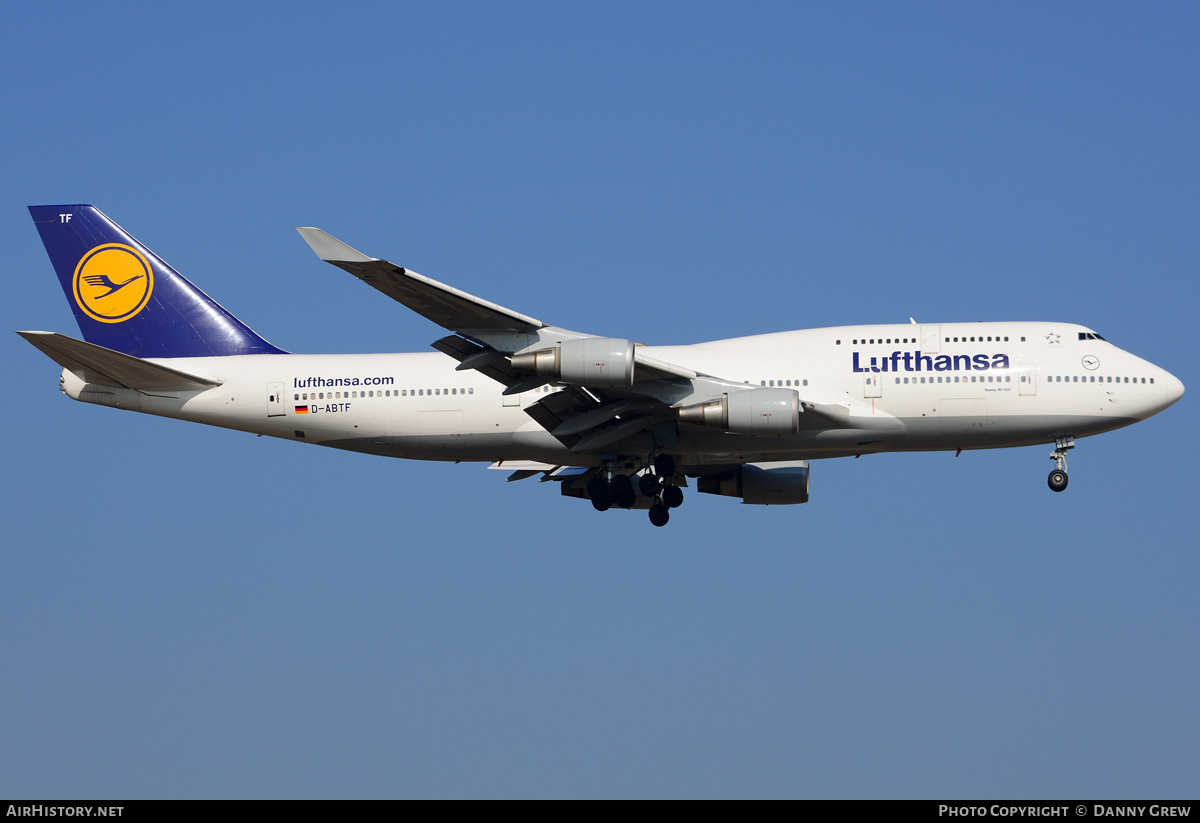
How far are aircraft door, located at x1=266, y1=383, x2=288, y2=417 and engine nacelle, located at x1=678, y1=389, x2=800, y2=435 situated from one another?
38.5 ft

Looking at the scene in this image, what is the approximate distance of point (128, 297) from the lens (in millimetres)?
40250

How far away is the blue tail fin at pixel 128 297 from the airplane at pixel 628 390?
0.27 feet

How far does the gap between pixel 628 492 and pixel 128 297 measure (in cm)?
1582

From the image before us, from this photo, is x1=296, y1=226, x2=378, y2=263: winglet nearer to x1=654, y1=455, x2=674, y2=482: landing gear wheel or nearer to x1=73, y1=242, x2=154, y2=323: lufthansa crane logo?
x1=654, y1=455, x2=674, y2=482: landing gear wheel

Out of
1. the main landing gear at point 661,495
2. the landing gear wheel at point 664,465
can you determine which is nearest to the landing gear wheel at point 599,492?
the main landing gear at point 661,495

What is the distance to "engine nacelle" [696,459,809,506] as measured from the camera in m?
41.4

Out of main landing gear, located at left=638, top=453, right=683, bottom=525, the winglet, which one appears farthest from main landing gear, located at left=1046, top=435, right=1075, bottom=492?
the winglet

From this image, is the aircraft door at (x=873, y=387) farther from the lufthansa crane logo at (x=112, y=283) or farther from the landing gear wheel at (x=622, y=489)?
the lufthansa crane logo at (x=112, y=283)

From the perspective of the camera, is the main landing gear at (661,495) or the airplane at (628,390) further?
the main landing gear at (661,495)

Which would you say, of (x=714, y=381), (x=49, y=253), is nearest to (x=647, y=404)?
(x=714, y=381)

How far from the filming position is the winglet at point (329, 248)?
96.0 ft

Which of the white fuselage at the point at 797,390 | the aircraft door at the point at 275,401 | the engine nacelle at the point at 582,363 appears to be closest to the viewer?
the engine nacelle at the point at 582,363

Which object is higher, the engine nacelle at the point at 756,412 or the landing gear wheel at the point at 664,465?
the engine nacelle at the point at 756,412

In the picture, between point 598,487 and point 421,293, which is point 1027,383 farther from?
point 421,293
